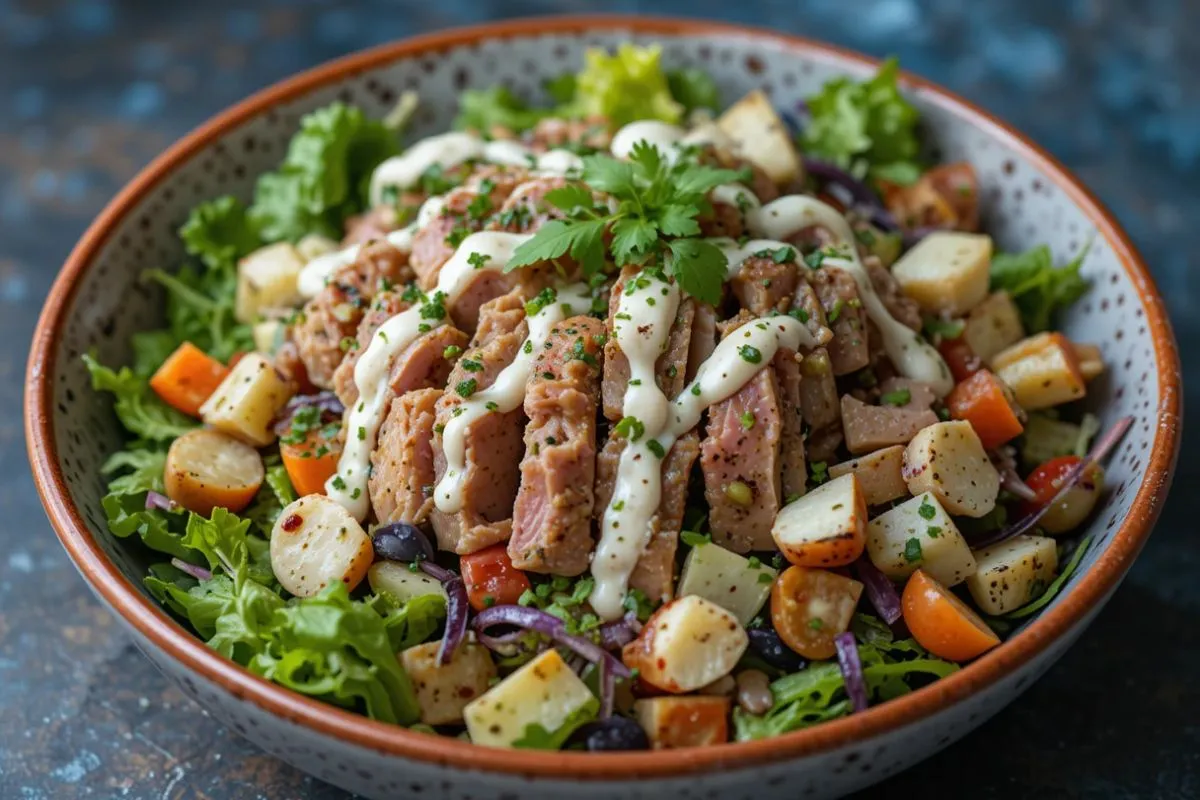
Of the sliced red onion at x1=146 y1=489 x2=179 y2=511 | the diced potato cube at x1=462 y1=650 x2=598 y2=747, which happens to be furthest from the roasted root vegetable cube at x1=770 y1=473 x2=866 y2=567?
the sliced red onion at x1=146 y1=489 x2=179 y2=511

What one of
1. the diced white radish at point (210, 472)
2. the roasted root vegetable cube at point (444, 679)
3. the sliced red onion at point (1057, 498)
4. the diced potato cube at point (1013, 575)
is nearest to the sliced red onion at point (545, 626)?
the roasted root vegetable cube at point (444, 679)

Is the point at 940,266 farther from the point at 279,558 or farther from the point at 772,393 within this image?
the point at 279,558

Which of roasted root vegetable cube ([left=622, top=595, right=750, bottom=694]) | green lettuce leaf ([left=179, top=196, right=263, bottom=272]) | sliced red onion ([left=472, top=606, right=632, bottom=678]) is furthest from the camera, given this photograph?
green lettuce leaf ([left=179, top=196, right=263, bottom=272])

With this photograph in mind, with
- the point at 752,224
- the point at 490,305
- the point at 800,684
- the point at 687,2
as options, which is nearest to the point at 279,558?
the point at 490,305

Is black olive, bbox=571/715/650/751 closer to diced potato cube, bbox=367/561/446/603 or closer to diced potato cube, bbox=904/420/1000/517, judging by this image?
diced potato cube, bbox=367/561/446/603

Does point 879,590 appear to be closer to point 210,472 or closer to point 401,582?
point 401,582

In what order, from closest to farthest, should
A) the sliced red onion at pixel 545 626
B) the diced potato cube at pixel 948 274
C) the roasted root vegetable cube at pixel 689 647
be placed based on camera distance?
the roasted root vegetable cube at pixel 689 647
the sliced red onion at pixel 545 626
the diced potato cube at pixel 948 274

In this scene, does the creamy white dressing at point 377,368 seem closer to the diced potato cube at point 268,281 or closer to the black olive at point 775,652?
the diced potato cube at point 268,281
